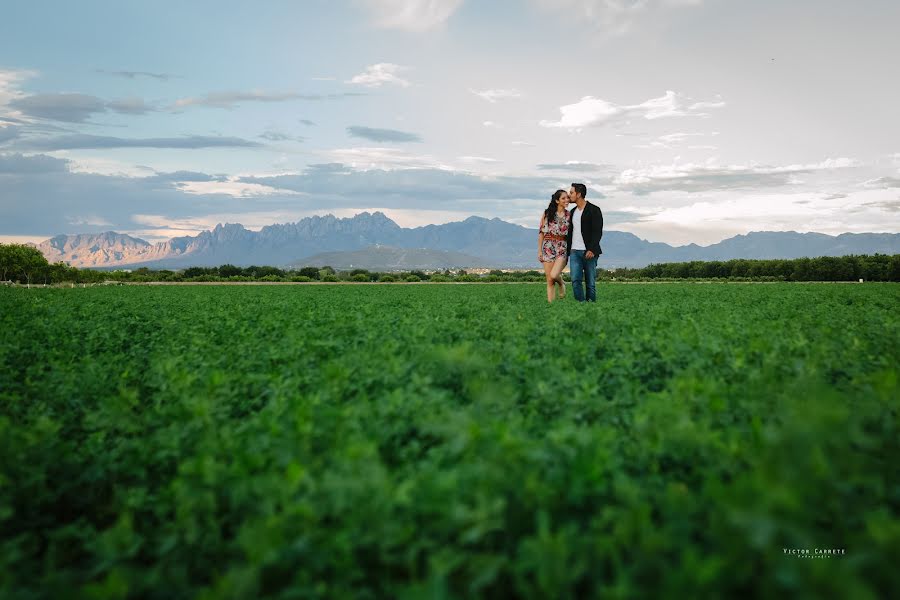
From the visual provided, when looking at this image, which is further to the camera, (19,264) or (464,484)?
(19,264)

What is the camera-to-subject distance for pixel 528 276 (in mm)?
78750

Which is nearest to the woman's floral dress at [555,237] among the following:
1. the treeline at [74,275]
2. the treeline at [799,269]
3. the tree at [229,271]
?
the treeline at [74,275]

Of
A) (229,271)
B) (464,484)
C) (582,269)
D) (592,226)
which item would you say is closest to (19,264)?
(229,271)

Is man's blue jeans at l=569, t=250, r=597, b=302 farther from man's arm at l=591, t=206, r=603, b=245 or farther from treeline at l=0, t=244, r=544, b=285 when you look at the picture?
treeline at l=0, t=244, r=544, b=285

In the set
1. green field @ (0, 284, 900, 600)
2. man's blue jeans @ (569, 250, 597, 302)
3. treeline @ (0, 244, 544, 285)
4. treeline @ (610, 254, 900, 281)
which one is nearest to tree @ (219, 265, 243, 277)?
treeline @ (0, 244, 544, 285)

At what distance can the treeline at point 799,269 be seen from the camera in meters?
60.2

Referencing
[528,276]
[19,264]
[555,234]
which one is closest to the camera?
[555,234]

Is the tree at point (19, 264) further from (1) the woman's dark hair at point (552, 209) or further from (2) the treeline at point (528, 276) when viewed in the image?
(1) the woman's dark hair at point (552, 209)

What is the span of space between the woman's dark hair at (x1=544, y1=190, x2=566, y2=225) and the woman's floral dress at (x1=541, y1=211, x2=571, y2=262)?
9 centimetres

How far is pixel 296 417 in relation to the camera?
4.30 meters

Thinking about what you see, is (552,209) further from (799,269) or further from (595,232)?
(799,269)

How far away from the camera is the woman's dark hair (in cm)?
1736

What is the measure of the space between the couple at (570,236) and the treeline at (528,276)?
4922cm

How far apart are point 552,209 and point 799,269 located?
58021 millimetres
